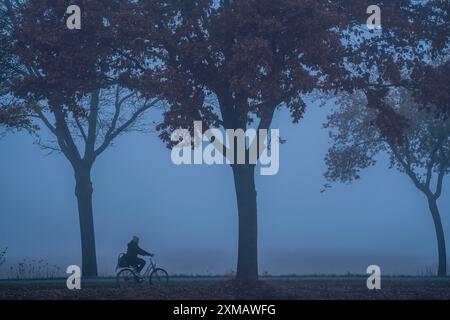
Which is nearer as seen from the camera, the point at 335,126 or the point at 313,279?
the point at 313,279

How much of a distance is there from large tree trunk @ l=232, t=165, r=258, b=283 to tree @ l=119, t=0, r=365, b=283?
0.11ft

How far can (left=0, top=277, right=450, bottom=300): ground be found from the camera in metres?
21.1

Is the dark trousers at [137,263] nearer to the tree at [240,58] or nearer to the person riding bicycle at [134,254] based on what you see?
the person riding bicycle at [134,254]

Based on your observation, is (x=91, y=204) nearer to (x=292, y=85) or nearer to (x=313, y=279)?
(x=313, y=279)

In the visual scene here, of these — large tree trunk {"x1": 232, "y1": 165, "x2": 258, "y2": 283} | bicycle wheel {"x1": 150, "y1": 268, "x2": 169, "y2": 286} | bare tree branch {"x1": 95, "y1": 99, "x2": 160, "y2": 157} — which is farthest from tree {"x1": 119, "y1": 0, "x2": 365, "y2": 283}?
bare tree branch {"x1": 95, "y1": 99, "x2": 160, "y2": 157}

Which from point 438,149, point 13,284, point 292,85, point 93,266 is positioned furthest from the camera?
point 438,149

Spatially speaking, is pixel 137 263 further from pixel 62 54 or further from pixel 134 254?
pixel 62 54

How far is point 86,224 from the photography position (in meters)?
29.8

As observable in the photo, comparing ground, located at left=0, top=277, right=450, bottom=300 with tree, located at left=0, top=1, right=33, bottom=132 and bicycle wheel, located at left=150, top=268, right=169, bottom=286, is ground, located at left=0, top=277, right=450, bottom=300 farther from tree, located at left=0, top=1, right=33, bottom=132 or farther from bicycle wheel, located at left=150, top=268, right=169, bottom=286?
tree, located at left=0, top=1, right=33, bottom=132

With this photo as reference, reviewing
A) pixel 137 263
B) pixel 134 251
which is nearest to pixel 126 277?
pixel 137 263
